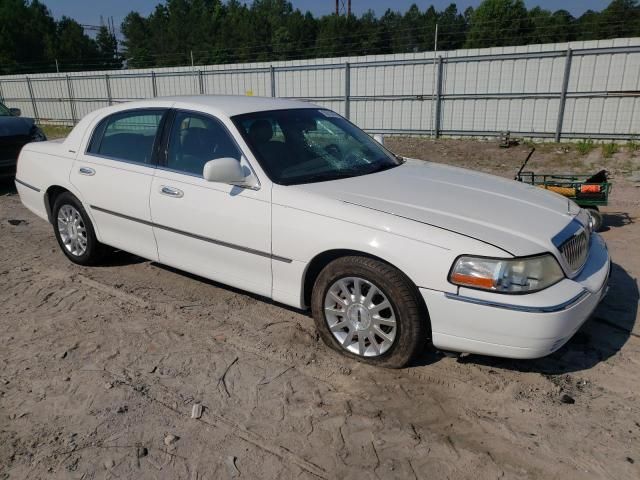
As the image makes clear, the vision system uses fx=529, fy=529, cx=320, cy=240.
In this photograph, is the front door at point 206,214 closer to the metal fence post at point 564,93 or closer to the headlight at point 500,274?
the headlight at point 500,274

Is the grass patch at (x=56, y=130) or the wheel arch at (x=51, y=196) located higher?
the wheel arch at (x=51, y=196)

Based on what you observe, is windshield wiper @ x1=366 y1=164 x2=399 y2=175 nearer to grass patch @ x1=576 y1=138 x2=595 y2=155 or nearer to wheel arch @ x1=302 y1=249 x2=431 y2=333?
wheel arch @ x1=302 y1=249 x2=431 y2=333

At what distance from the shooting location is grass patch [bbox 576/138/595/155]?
41.0 ft

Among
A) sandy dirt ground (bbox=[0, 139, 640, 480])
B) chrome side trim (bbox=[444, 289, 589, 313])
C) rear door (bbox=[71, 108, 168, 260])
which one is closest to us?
sandy dirt ground (bbox=[0, 139, 640, 480])

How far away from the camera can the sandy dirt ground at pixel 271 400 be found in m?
2.58

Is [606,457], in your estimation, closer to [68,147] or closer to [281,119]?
[281,119]

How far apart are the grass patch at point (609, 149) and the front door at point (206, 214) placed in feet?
35.3

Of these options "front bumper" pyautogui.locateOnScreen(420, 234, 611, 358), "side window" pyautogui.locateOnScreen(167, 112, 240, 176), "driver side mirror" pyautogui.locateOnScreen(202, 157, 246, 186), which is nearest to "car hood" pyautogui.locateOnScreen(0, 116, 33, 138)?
"side window" pyautogui.locateOnScreen(167, 112, 240, 176)

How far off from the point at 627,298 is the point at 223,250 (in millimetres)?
3262

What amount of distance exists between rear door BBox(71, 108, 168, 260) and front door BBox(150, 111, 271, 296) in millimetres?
157

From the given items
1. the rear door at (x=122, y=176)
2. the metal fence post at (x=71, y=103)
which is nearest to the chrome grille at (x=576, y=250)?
the rear door at (x=122, y=176)

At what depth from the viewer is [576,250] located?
3332 mm

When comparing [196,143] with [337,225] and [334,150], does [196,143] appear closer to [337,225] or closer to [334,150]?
[334,150]

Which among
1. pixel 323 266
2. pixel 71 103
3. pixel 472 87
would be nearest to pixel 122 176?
pixel 323 266
